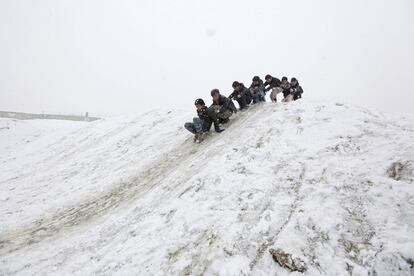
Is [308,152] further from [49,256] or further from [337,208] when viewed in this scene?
[49,256]

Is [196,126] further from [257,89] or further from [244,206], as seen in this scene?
[244,206]

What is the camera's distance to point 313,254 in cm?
436

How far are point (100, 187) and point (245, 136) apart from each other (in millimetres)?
5056

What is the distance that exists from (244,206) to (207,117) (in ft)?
17.2

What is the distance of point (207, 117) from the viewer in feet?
34.6

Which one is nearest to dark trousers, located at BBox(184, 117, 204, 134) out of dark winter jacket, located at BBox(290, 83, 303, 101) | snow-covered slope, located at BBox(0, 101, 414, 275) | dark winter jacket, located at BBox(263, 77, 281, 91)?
snow-covered slope, located at BBox(0, 101, 414, 275)

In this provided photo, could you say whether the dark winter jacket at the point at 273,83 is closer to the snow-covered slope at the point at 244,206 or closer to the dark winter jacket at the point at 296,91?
the dark winter jacket at the point at 296,91

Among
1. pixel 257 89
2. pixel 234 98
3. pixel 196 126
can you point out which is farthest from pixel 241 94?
pixel 196 126

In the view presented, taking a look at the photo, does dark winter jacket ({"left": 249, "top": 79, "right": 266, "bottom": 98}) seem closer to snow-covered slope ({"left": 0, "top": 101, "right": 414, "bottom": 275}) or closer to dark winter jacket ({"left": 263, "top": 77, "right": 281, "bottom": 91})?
dark winter jacket ({"left": 263, "top": 77, "right": 281, "bottom": 91})

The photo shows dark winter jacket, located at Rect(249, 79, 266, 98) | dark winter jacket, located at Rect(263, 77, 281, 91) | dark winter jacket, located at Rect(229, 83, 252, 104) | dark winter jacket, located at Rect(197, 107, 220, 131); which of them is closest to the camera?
dark winter jacket, located at Rect(197, 107, 220, 131)

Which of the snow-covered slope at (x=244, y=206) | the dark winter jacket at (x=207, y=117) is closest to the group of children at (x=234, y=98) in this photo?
the dark winter jacket at (x=207, y=117)

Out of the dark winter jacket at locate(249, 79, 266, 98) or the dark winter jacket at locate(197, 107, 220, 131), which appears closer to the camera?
the dark winter jacket at locate(197, 107, 220, 131)

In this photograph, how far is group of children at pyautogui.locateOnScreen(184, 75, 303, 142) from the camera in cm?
1051

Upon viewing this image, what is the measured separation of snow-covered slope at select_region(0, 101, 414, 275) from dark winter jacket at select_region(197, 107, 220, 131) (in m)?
0.59
